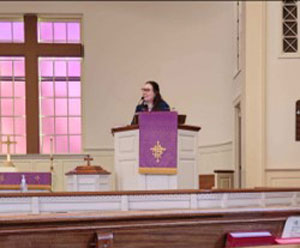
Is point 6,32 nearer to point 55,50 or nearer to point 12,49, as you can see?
point 12,49

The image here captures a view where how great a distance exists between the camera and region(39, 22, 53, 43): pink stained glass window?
143cm

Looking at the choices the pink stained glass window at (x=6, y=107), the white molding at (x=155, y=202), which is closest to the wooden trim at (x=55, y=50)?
the pink stained glass window at (x=6, y=107)

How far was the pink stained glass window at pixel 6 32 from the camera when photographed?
1.29 meters

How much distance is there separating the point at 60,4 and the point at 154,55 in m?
0.66

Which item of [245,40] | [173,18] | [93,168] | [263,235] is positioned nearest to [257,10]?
[245,40]

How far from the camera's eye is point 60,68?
151cm

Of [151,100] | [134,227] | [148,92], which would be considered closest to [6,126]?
[134,227]

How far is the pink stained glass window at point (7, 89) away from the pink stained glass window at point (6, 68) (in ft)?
0.13

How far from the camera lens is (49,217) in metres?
0.99

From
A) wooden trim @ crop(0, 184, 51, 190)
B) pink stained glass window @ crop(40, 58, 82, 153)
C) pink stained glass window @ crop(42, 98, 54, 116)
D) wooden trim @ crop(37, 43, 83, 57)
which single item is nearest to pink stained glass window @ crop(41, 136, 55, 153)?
pink stained glass window @ crop(40, 58, 82, 153)

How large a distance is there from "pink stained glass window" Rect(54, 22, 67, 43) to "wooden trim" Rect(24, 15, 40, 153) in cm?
8

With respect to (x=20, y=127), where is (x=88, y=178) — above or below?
below

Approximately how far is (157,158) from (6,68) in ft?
3.79

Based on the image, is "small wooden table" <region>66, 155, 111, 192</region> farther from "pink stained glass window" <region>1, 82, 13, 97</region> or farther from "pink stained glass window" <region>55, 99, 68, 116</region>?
"pink stained glass window" <region>1, 82, 13, 97</region>
